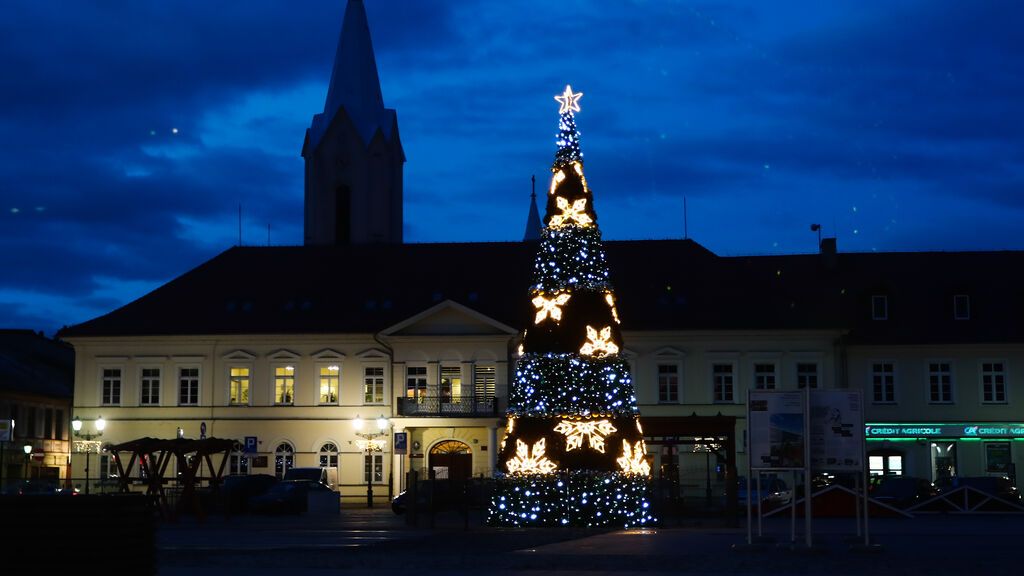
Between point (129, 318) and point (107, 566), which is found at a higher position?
point (129, 318)

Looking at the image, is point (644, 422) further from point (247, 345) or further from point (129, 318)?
point (129, 318)

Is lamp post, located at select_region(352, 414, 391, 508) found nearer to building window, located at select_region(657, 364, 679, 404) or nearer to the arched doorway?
the arched doorway

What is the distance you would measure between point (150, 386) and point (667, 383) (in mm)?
21273

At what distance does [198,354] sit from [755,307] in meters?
22.9

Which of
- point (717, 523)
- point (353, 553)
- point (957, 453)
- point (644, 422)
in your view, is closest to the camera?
point (353, 553)

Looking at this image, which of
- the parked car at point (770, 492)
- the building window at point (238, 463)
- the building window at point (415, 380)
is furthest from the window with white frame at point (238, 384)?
the parked car at point (770, 492)

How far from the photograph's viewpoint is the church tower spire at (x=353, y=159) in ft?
249

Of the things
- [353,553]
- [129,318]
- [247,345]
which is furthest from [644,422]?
[129,318]

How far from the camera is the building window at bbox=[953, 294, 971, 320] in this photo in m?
60.6

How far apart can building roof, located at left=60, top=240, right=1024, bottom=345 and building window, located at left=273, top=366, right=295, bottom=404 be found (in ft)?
5.51

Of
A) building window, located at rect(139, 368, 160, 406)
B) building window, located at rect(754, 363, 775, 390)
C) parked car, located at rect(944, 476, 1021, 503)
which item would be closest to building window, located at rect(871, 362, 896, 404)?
building window, located at rect(754, 363, 775, 390)

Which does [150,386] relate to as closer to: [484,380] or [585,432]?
[484,380]

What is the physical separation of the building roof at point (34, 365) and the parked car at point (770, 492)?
1388 inches

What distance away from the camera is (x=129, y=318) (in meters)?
61.3
